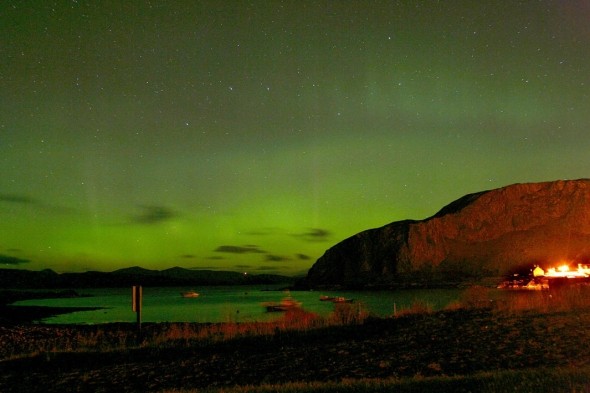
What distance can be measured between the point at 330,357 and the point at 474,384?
7.06 m

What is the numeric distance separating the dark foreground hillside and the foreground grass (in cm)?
174

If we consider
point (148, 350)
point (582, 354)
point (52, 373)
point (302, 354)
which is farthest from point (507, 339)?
point (52, 373)

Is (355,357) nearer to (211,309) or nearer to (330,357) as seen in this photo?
(330,357)

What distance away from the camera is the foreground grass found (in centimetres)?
1093

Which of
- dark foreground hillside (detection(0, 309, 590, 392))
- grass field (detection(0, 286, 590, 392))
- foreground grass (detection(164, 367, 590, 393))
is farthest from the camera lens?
dark foreground hillside (detection(0, 309, 590, 392))

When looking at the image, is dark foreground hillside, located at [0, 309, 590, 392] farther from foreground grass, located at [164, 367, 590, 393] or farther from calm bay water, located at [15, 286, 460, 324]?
calm bay water, located at [15, 286, 460, 324]

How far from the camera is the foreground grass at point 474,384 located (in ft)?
35.9

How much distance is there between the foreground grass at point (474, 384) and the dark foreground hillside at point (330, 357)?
5.71 feet

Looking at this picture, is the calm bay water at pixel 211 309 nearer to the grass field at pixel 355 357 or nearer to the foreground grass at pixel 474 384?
the grass field at pixel 355 357

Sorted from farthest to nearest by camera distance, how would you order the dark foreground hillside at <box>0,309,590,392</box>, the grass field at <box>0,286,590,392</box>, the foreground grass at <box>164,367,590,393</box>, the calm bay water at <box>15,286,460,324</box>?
the calm bay water at <box>15,286,460,324</box>
the dark foreground hillside at <box>0,309,590,392</box>
the grass field at <box>0,286,590,392</box>
the foreground grass at <box>164,367,590,393</box>

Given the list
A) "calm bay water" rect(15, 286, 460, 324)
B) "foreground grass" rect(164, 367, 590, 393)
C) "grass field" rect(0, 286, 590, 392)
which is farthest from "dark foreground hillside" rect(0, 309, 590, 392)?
"calm bay water" rect(15, 286, 460, 324)

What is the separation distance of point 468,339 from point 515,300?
30.8 ft

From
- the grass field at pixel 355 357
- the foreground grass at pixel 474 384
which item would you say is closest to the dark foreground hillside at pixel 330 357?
the grass field at pixel 355 357

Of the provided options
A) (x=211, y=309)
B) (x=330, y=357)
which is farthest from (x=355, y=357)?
(x=211, y=309)
